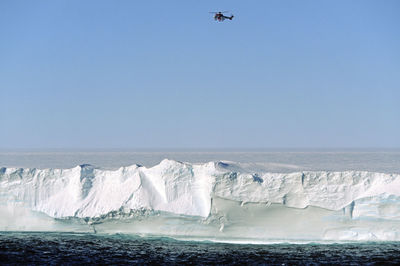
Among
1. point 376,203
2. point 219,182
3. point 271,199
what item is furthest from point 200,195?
point 376,203

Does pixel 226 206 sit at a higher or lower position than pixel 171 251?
higher

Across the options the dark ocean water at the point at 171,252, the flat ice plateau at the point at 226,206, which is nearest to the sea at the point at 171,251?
the dark ocean water at the point at 171,252

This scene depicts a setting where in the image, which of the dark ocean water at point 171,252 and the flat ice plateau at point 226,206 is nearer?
the dark ocean water at point 171,252

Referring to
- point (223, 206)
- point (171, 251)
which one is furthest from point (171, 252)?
point (223, 206)

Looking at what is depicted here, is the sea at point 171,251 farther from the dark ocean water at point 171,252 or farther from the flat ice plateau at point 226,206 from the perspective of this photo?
the flat ice plateau at point 226,206

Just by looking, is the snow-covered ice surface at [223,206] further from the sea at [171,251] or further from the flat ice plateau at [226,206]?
the sea at [171,251]

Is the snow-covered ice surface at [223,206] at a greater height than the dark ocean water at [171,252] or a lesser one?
Answer: greater

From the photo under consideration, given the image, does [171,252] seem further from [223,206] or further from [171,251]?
[223,206]

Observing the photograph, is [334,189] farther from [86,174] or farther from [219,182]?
[86,174]
